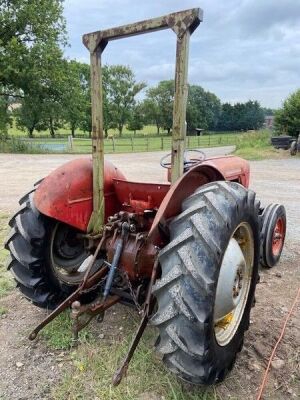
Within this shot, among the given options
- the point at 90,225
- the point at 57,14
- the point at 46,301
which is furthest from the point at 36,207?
the point at 57,14

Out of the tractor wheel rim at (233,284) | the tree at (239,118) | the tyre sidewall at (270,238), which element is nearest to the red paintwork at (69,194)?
the tractor wheel rim at (233,284)

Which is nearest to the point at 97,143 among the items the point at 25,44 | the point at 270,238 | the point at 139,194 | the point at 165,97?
the point at 139,194

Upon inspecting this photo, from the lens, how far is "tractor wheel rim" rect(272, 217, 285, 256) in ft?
14.2

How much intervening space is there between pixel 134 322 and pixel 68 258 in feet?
2.37

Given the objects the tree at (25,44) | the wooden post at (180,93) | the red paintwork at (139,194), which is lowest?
the red paintwork at (139,194)

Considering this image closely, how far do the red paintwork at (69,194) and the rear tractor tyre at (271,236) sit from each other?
1966mm

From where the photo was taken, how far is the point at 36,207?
2.76 m

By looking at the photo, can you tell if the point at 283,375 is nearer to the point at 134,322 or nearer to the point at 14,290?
the point at 134,322

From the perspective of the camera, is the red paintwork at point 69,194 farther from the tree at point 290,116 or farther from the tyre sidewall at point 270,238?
the tree at point 290,116

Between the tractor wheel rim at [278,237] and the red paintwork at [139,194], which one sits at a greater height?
the red paintwork at [139,194]

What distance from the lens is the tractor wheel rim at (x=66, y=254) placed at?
3045 mm

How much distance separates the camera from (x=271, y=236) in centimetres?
410

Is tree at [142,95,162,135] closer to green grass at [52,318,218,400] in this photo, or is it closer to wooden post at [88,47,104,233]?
wooden post at [88,47,104,233]

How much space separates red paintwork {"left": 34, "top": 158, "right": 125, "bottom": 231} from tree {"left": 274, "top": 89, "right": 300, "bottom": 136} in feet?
62.1
